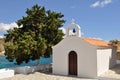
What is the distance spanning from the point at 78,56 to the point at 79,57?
17 cm

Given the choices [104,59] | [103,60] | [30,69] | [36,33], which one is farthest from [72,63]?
[36,33]

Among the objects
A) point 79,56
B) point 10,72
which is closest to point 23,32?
point 10,72

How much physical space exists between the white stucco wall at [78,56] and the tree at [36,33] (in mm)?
2367

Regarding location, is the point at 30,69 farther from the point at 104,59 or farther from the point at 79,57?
the point at 104,59

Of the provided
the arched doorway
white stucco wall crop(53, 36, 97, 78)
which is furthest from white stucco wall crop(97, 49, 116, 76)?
the arched doorway

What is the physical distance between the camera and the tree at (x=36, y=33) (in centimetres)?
2433

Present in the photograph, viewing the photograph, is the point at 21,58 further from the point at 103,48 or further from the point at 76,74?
the point at 103,48

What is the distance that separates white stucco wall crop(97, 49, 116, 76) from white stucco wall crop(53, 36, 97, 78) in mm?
780

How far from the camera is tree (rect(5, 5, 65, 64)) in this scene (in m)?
24.3

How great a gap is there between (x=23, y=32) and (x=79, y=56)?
9.00 m

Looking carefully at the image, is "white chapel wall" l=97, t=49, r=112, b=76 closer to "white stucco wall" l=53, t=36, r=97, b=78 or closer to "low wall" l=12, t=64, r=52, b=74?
"white stucco wall" l=53, t=36, r=97, b=78

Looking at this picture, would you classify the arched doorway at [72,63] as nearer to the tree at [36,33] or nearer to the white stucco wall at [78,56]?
the white stucco wall at [78,56]

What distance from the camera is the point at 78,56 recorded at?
2231 centimetres

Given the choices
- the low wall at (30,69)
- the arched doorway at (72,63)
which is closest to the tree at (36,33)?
the low wall at (30,69)
